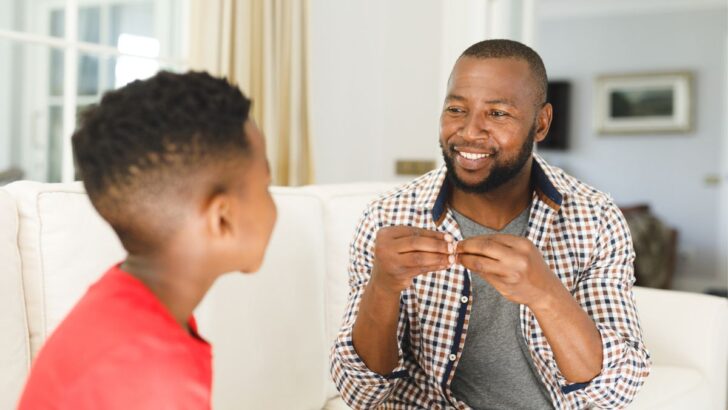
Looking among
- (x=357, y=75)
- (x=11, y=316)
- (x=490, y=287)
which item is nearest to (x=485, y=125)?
(x=490, y=287)

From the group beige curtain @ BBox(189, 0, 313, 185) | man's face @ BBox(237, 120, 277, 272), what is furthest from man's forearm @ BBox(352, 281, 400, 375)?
beige curtain @ BBox(189, 0, 313, 185)

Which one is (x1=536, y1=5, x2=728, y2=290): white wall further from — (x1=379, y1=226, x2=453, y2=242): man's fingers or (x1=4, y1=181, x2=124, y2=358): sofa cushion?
(x1=4, y1=181, x2=124, y2=358): sofa cushion

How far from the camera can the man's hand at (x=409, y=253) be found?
127 centimetres

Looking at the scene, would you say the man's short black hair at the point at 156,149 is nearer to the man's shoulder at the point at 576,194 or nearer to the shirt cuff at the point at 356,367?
Answer: the shirt cuff at the point at 356,367

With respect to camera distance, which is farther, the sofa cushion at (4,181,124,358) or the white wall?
the white wall

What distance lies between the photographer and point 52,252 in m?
1.46

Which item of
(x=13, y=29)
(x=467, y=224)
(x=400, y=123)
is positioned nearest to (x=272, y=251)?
(x=467, y=224)

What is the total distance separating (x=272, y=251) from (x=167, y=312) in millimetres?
1035

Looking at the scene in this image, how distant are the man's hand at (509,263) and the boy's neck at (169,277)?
0.51m

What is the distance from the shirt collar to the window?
1.33 meters

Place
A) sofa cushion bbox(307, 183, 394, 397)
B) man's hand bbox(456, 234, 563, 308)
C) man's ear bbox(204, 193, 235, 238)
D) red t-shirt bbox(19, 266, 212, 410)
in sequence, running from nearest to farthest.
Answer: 1. red t-shirt bbox(19, 266, 212, 410)
2. man's ear bbox(204, 193, 235, 238)
3. man's hand bbox(456, 234, 563, 308)
4. sofa cushion bbox(307, 183, 394, 397)

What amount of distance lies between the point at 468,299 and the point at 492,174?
0.28 metres

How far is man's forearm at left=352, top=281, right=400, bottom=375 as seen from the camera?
146 cm

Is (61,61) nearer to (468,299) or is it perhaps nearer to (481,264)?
(468,299)
